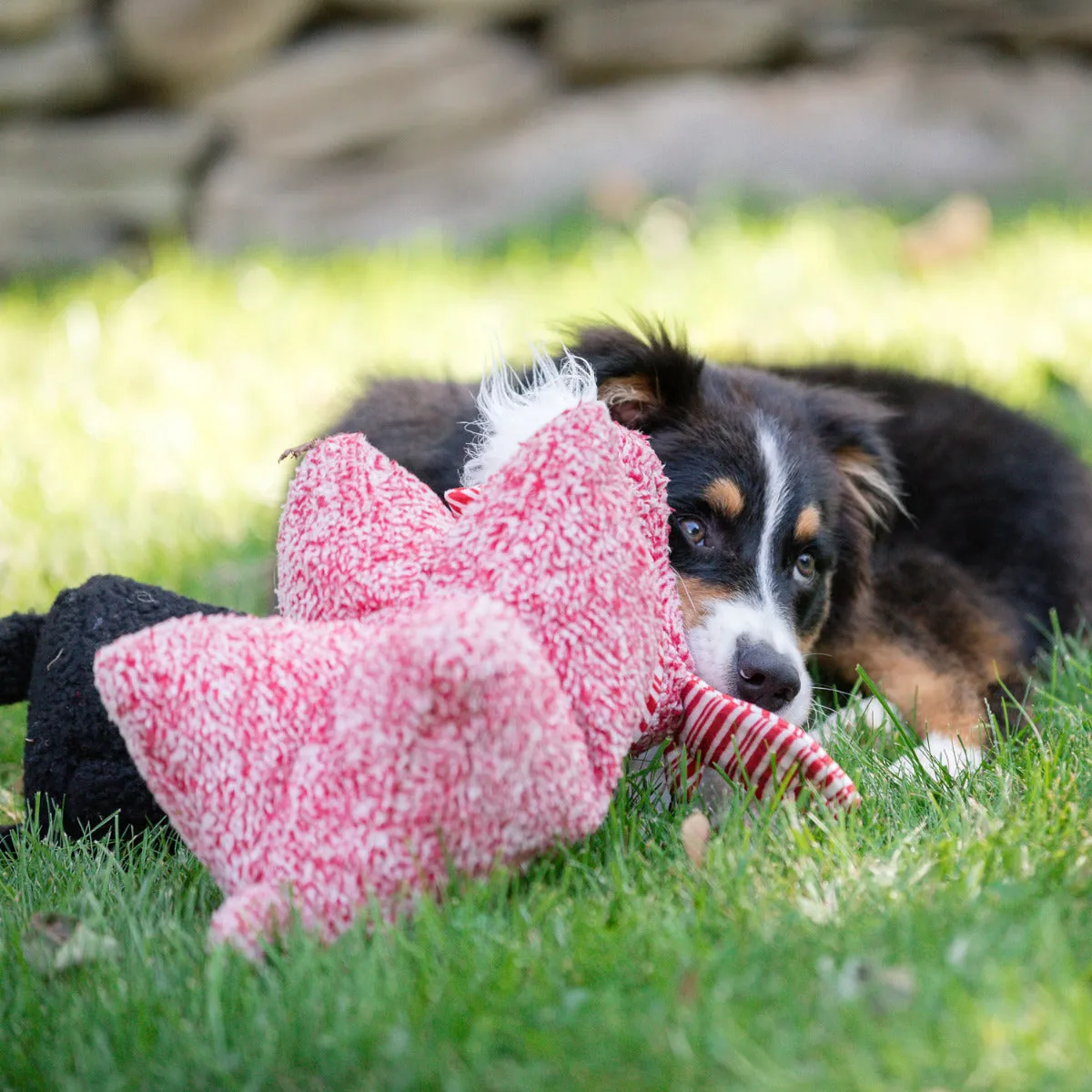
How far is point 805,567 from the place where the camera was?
2.90m

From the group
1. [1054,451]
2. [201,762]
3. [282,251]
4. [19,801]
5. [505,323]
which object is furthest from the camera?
[282,251]

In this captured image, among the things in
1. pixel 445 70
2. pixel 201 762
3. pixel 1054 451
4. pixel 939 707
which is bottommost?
pixel 939 707

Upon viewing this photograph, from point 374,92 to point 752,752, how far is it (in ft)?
19.1

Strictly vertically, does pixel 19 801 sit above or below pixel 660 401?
below

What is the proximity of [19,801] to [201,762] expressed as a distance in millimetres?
949

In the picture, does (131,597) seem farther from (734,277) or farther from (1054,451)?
(734,277)

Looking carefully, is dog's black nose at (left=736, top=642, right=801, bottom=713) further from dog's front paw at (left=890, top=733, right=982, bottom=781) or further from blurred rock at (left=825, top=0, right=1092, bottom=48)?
blurred rock at (left=825, top=0, right=1092, bottom=48)

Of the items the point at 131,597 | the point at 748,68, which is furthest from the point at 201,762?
the point at 748,68

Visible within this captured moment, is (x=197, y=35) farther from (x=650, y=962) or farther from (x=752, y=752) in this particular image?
(x=650, y=962)

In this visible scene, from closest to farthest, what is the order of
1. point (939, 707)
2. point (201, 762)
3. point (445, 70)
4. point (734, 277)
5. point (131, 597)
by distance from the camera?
point (201, 762) → point (131, 597) → point (939, 707) → point (734, 277) → point (445, 70)

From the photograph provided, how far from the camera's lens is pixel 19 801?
2459 millimetres

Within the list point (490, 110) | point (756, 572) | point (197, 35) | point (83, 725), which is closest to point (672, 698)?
point (756, 572)

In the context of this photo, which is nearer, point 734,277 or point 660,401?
point 660,401

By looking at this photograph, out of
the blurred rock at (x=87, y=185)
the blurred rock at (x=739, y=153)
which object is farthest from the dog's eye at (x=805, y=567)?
the blurred rock at (x=87, y=185)
